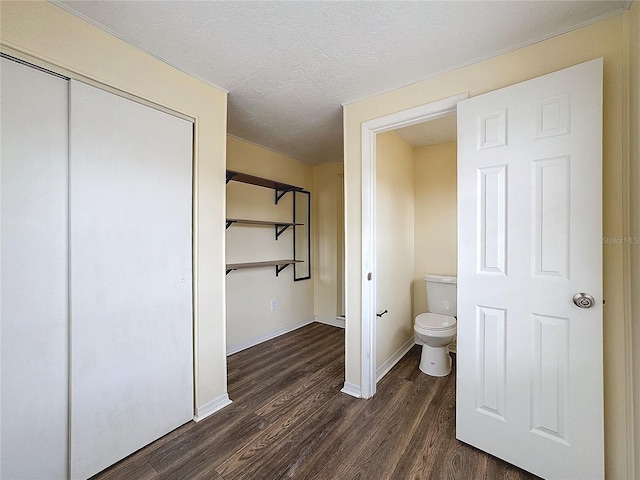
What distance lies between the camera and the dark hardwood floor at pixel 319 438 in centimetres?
139

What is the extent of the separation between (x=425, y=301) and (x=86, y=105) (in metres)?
3.26

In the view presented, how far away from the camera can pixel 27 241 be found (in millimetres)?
1163

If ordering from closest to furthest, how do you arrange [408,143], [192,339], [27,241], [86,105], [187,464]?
[27,241], [86,105], [187,464], [192,339], [408,143]

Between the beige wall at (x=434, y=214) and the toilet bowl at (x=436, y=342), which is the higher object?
the beige wall at (x=434, y=214)

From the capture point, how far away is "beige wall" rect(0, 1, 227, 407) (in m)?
1.16

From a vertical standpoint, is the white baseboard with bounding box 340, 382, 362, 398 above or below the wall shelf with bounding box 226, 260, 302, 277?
below

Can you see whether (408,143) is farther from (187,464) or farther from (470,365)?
(187,464)

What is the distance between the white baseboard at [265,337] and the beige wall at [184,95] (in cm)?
91

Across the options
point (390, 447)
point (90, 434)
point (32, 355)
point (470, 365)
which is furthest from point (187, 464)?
point (470, 365)

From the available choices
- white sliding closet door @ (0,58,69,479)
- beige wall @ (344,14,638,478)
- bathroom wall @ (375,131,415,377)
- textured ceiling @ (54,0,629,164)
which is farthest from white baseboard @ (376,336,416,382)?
textured ceiling @ (54,0,629,164)

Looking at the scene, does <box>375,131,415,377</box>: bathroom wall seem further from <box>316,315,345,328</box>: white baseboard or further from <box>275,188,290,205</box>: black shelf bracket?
<box>275,188,290,205</box>: black shelf bracket

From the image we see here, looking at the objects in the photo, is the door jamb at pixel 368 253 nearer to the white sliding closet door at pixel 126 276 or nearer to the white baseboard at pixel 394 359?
the white baseboard at pixel 394 359

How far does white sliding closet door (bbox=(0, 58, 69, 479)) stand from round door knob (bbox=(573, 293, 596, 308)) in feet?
7.92

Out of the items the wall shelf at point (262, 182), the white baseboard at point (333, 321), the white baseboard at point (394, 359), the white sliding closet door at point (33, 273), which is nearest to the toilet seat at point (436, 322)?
the white baseboard at point (394, 359)
